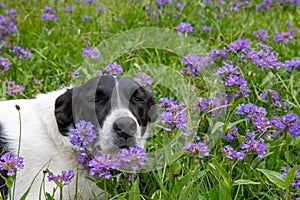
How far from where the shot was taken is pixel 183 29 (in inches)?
190

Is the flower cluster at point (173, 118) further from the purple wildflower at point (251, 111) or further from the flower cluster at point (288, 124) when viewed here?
the flower cluster at point (288, 124)

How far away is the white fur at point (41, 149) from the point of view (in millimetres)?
3146

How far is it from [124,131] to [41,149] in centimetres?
59

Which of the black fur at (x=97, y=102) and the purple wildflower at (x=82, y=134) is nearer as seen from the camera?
the purple wildflower at (x=82, y=134)

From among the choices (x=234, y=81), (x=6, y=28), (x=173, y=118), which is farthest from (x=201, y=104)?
(x=6, y=28)

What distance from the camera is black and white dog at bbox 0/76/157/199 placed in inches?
118

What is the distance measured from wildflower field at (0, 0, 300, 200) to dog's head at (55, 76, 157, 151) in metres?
0.15

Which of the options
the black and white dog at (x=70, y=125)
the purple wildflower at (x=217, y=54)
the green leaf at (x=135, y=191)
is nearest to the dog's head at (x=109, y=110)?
the black and white dog at (x=70, y=125)

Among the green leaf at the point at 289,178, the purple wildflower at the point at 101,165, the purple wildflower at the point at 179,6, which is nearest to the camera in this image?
the purple wildflower at the point at 101,165

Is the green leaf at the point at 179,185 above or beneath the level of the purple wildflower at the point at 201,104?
beneath

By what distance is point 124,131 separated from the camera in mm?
2928

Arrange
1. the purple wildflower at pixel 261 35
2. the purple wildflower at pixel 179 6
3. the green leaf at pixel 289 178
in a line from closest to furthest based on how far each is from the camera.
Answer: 1. the green leaf at pixel 289 178
2. the purple wildflower at pixel 261 35
3. the purple wildflower at pixel 179 6

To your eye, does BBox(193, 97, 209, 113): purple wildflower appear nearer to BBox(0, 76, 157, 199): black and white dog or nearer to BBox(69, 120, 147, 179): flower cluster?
BBox(0, 76, 157, 199): black and white dog

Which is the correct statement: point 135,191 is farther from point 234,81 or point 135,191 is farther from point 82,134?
point 234,81
